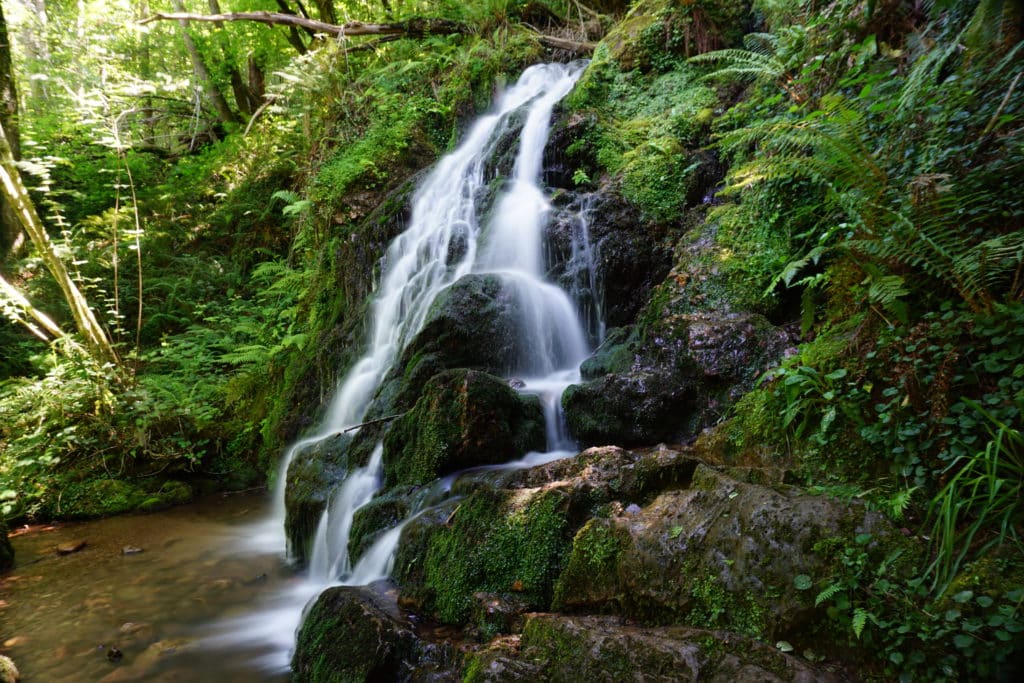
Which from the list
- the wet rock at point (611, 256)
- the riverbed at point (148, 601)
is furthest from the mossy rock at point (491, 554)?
the wet rock at point (611, 256)

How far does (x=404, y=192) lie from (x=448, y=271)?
99.3 inches

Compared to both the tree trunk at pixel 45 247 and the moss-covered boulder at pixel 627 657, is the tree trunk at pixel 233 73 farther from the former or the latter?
the moss-covered boulder at pixel 627 657

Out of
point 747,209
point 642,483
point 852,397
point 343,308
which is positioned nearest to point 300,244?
point 343,308

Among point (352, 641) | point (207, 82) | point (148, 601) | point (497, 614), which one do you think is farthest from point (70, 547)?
point (207, 82)

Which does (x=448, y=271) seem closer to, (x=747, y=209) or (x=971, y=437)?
(x=747, y=209)

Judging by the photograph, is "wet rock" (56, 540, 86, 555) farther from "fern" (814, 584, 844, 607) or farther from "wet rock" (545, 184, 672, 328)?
"fern" (814, 584, 844, 607)

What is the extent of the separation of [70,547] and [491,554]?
5.91 metres

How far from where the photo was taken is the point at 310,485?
5.84 meters

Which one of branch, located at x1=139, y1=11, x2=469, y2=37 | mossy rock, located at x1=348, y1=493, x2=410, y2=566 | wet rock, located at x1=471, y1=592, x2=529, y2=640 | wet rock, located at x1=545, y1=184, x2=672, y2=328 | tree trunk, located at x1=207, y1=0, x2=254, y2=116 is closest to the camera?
wet rock, located at x1=471, y1=592, x2=529, y2=640

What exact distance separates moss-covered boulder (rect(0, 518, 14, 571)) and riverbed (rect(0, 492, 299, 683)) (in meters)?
0.10

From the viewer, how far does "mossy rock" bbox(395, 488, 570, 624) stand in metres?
3.10

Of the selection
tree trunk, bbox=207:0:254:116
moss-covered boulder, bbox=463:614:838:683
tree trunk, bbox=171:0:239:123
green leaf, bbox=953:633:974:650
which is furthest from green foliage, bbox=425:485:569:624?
tree trunk, bbox=171:0:239:123

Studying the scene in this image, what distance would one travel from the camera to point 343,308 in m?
8.85

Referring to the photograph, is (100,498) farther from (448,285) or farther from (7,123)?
(7,123)
